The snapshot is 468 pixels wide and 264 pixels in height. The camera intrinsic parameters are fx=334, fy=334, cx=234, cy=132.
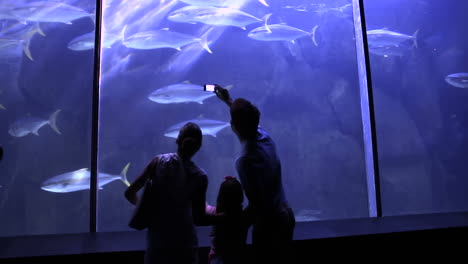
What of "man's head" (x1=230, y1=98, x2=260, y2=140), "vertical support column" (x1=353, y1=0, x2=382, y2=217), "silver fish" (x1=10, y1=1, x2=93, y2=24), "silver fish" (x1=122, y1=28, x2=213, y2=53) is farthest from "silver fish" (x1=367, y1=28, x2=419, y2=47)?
"man's head" (x1=230, y1=98, x2=260, y2=140)

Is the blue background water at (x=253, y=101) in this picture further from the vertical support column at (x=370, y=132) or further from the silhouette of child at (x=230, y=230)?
the silhouette of child at (x=230, y=230)

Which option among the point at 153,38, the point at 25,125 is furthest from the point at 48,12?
the point at 25,125

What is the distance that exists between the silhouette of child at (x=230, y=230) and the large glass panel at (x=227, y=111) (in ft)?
17.8

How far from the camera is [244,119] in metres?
1.25

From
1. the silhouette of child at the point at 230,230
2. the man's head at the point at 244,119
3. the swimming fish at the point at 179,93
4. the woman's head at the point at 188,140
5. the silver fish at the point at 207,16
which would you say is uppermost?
the silver fish at the point at 207,16

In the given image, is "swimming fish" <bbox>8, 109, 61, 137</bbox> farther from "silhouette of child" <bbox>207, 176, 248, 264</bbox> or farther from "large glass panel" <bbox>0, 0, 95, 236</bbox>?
"silhouette of child" <bbox>207, 176, 248, 264</bbox>

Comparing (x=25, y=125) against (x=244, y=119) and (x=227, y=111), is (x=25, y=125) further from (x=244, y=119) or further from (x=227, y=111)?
(x=244, y=119)

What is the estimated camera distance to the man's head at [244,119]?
1.25m

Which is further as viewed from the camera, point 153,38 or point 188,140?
point 153,38

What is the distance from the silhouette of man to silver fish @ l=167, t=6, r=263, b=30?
390 cm

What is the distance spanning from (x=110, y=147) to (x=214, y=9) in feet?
11.1

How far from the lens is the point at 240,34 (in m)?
9.16

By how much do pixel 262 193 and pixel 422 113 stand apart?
812cm

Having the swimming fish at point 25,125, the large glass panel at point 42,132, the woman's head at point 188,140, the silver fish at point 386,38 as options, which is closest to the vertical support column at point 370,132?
the woman's head at point 188,140
